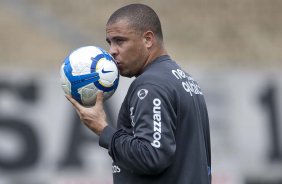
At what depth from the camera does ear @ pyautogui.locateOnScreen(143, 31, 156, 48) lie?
14.7ft

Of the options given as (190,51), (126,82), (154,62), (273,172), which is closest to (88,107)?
(154,62)

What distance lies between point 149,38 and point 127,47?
0.14 m

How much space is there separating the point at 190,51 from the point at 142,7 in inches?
368

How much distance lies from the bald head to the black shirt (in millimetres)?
187

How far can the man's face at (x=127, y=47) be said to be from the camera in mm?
4438

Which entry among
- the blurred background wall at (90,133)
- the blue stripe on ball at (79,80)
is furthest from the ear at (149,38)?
the blurred background wall at (90,133)

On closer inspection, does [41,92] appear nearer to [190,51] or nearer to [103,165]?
[103,165]

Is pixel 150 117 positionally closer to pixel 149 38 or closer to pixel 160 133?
pixel 160 133

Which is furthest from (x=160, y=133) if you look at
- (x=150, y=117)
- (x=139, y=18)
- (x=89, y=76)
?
(x=139, y=18)

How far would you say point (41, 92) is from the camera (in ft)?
32.4

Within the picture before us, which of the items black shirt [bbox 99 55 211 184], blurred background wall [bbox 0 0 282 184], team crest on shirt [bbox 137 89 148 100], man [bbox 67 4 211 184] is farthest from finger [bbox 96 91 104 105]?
blurred background wall [bbox 0 0 282 184]

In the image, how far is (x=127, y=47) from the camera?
4.45 m

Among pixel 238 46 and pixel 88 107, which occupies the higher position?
pixel 238 46

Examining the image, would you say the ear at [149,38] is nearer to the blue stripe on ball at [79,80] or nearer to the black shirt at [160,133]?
the black shirt at [160,133]
